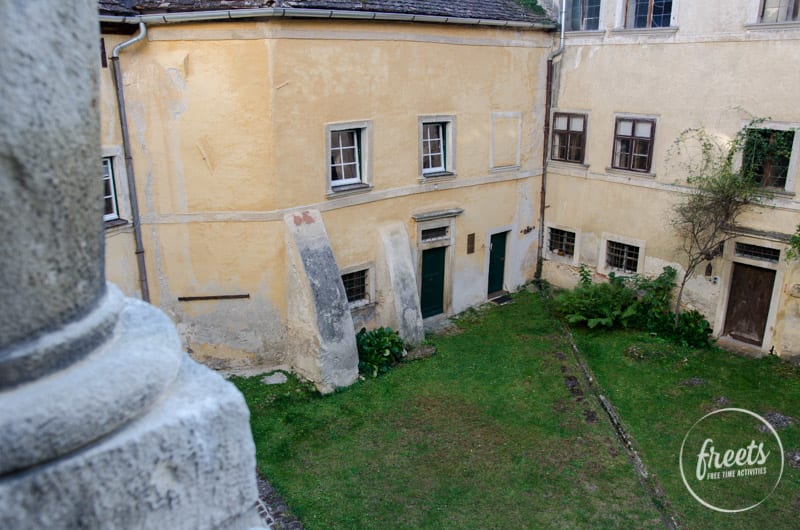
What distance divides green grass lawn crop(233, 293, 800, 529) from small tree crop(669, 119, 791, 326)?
2484mm

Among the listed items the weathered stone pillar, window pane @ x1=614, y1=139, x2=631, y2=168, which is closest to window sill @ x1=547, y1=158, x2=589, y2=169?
window pane @ x1=614, y1=139, x2=631, y2=168

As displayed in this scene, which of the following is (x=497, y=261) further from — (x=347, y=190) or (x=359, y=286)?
(x=347, y=190)

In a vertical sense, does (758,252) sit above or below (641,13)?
below

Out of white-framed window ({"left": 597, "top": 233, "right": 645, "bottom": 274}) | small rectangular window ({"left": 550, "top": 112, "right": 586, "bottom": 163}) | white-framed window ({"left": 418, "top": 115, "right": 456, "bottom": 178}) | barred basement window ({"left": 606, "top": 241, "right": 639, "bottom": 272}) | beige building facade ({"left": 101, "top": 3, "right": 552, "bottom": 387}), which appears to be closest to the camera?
beige building facade ({"left": 101, "top": 3, "right": 552, "bottom": 387})

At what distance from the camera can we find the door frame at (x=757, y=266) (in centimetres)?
1381

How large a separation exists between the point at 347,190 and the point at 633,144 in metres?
7.48

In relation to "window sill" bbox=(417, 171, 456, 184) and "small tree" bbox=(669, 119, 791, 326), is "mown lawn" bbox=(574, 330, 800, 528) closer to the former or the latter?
"small tree" bbox=(669, 119, 791, 326)

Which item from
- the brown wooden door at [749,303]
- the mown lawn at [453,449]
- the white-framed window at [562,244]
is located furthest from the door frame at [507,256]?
the brown wooden door at [749,303]

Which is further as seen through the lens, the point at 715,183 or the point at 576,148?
the point at 576,148

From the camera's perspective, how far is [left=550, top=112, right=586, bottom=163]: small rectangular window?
17.0 metres

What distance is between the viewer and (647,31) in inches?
591

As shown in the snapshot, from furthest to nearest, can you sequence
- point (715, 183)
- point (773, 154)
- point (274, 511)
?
point (715, 183), point (773, 154), point (274, 511)

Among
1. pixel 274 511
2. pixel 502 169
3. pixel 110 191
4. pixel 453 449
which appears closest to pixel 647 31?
pixel 502 169
